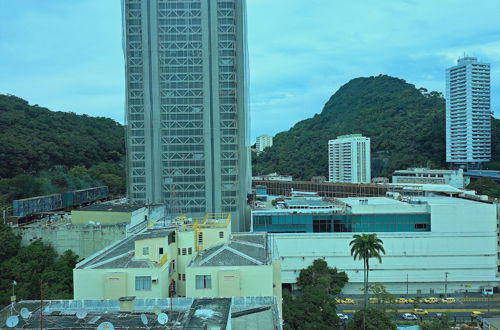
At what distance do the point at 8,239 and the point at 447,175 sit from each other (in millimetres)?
93285

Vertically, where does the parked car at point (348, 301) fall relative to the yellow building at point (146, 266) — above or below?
below

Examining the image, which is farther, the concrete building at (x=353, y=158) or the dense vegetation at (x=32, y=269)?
the concrete building at (x=353, y=158)

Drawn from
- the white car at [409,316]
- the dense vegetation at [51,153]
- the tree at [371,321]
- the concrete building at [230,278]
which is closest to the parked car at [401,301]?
the white car at [409,316]

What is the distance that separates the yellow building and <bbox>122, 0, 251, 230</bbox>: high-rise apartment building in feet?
90.9

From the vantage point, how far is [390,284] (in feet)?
146

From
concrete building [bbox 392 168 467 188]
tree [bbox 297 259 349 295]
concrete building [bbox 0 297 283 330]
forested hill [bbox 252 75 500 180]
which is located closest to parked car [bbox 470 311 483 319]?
tree [bbox 297 259 349 295]

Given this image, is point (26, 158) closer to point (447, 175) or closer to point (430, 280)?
point (430, 280)

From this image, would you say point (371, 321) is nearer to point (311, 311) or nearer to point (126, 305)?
point (311, 311)

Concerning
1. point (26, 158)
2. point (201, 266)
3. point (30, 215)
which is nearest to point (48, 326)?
point (201, 266)

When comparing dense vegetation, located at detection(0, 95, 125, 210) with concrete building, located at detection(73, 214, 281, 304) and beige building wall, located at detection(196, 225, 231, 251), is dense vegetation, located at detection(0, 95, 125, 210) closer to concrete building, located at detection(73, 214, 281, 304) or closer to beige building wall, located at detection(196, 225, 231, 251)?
concrete building, located at detection(73, 214, 281, 304)

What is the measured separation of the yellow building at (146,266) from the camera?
20.3 m

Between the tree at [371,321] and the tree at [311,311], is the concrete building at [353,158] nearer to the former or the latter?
the tree at [311,311]

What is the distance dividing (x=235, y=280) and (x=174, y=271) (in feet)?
16.9

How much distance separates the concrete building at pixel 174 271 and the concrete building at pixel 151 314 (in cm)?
291
